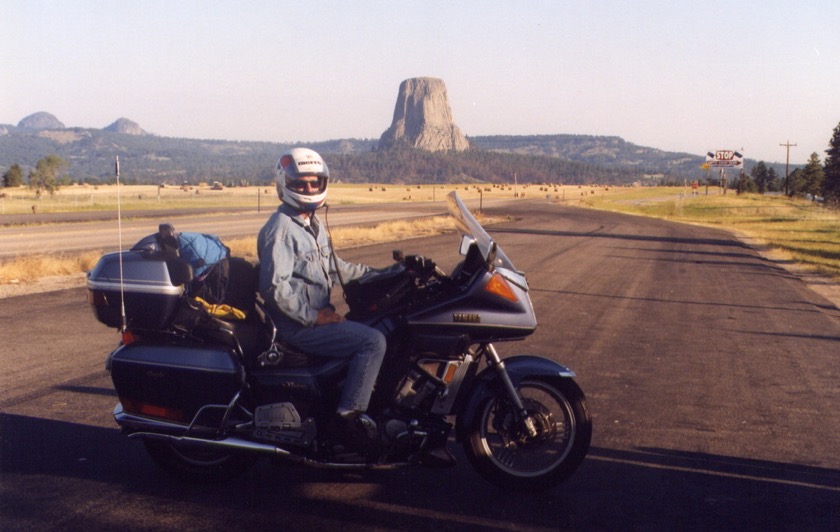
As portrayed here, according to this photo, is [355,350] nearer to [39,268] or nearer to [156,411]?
[156,411]

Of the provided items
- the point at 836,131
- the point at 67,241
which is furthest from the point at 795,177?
the point at 67,241

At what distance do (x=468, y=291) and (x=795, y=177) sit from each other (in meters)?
161

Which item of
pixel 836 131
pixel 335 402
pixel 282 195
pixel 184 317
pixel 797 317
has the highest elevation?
pixel 836 131

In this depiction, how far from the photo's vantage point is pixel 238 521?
474 cm

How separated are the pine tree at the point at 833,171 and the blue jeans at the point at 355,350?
8925cm

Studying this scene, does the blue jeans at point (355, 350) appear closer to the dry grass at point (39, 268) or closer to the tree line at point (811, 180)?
the dry grass at point (39, 268)

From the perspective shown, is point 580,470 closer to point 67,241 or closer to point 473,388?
point 473,388

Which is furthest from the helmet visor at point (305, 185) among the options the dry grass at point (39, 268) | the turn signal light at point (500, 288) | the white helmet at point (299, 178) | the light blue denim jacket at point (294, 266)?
the dry grass at point (39, 268)

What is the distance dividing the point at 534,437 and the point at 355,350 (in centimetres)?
125

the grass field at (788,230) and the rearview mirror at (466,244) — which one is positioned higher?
the rearview mirror at (466,244)

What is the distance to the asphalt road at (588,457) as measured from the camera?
4855 millimetres

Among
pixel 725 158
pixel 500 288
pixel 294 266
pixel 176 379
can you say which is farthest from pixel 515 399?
pixel 725 158

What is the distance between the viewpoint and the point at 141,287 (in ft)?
16.3

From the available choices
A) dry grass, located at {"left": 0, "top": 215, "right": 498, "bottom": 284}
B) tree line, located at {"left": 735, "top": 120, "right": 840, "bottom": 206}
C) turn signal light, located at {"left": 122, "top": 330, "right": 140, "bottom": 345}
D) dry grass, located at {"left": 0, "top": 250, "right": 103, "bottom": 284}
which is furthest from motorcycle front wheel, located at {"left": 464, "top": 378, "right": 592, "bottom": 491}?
tree line, located at {"left": 735, "top": 120, "right": 840, "bottom": 206}
